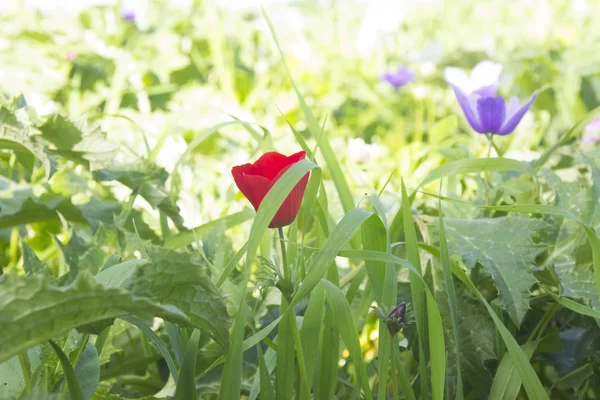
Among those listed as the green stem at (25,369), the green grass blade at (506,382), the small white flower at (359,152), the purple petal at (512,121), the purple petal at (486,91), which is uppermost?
the purple petal at (486,91)

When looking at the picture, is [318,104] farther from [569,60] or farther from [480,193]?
[480,193]

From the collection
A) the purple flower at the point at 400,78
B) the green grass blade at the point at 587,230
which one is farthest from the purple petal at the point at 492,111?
the purple flower at the point at 400,78

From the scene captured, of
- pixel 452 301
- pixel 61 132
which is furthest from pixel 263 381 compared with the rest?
pixel 61 132

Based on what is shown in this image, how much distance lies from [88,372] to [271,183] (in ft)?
0.93

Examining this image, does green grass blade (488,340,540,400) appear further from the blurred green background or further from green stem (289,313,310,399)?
the blurred green background

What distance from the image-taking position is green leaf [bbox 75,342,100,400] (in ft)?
2.41

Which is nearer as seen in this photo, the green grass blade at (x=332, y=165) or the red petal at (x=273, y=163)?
the red petal at (x=273, y=163)

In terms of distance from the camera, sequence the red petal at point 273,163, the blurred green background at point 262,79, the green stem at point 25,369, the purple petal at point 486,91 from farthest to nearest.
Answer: the blurred green background at point 262,79 → the purple petal at point 486,91 → the red petal at point 273,163 → the green stem at point 25,369

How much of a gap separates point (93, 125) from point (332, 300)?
49 cm

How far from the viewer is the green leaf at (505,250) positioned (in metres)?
0.86

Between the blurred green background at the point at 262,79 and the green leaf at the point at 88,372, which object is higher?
the blurred green background at the point at 262,79

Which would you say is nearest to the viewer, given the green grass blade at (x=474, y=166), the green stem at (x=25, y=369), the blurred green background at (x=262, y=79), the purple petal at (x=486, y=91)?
the green stem at (x=25, y=369)

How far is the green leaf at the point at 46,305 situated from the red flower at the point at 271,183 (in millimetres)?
208

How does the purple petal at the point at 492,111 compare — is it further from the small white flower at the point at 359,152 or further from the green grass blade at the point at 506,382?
the small white flower at the point at 359,152
